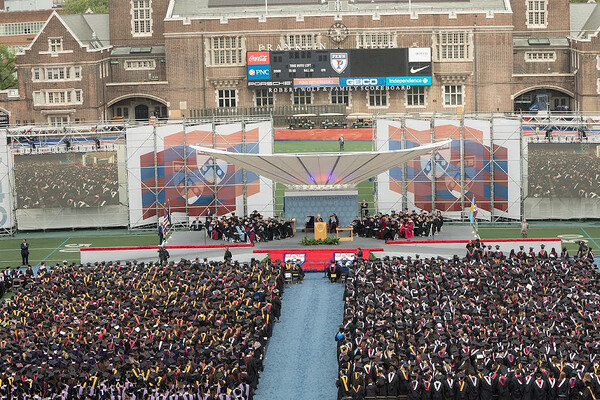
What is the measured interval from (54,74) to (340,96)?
2156cm

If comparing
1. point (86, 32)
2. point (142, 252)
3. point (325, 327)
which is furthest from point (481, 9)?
point (325, 327)

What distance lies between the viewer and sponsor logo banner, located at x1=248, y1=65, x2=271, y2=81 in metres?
86.8

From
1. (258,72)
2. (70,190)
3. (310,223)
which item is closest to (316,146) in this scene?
(258,72)

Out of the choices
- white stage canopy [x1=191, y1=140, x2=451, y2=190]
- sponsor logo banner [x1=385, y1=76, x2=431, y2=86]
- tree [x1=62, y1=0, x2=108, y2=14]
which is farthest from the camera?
tree [x1=62, y1=0, x2=108, y2=14]

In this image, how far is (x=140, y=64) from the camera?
8988 cm

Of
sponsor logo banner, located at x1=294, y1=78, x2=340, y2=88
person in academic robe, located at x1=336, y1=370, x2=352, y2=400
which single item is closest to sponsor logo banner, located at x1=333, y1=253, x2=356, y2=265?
person in academic robe, located at x1=336, y1=370, x2=352, y2=400

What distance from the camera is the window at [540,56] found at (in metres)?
87.9

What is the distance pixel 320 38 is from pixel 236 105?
26.8 ft

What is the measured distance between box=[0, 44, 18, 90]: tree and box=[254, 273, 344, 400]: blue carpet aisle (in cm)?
6029

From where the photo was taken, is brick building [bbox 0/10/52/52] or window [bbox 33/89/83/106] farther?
brick building [bbox 0/10/52/52]

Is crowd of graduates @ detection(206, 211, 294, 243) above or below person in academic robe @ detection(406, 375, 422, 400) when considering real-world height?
above

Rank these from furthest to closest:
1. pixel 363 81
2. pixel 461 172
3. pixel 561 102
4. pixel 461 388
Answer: pixel 561 102 < pixel 363 81 < pixel 461 172 < pixel 461 388

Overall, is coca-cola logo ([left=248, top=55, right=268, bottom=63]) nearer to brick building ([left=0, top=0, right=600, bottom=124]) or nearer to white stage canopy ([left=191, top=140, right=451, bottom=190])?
brick building ([left=0, top=0, right=600, bottom=124])

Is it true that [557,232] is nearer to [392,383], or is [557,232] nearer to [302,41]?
[392,383]
